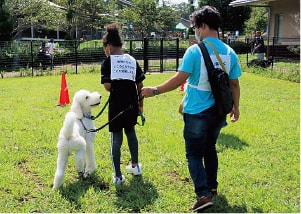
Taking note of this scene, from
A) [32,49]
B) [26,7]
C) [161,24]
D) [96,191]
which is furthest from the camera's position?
[161,24]

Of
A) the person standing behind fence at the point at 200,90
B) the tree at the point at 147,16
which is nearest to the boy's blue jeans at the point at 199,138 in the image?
the person standing behind fence at the point at 200,90

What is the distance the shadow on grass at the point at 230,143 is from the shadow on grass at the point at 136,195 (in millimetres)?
1617

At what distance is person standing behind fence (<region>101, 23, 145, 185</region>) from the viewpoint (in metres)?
3.58

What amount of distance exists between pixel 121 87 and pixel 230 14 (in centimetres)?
2877

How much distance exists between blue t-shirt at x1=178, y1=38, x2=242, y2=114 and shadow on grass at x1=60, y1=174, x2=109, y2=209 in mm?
1425

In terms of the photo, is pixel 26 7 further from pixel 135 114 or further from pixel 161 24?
pixel 135 114

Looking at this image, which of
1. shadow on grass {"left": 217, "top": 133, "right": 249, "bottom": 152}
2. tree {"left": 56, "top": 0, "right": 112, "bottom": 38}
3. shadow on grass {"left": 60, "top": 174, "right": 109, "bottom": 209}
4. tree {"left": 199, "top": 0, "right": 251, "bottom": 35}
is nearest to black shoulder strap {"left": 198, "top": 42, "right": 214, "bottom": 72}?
shadow on grass {"left": 60, "top": 174, "right": 109, "bottom": 209}

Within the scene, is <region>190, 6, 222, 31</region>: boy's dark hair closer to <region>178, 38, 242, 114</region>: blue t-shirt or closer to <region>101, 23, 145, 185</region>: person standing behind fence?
<region>178, 38, 242, 114</region>: blue t-shirt

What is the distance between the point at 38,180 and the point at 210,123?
86.3 inches

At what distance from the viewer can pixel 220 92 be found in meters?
2.94

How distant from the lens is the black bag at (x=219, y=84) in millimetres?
2918

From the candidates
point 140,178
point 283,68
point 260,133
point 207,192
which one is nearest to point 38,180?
point 140,178

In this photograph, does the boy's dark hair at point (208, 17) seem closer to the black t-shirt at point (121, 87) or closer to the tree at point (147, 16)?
the black t-shirt at point (121, 87)

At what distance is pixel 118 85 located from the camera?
3.60 m
